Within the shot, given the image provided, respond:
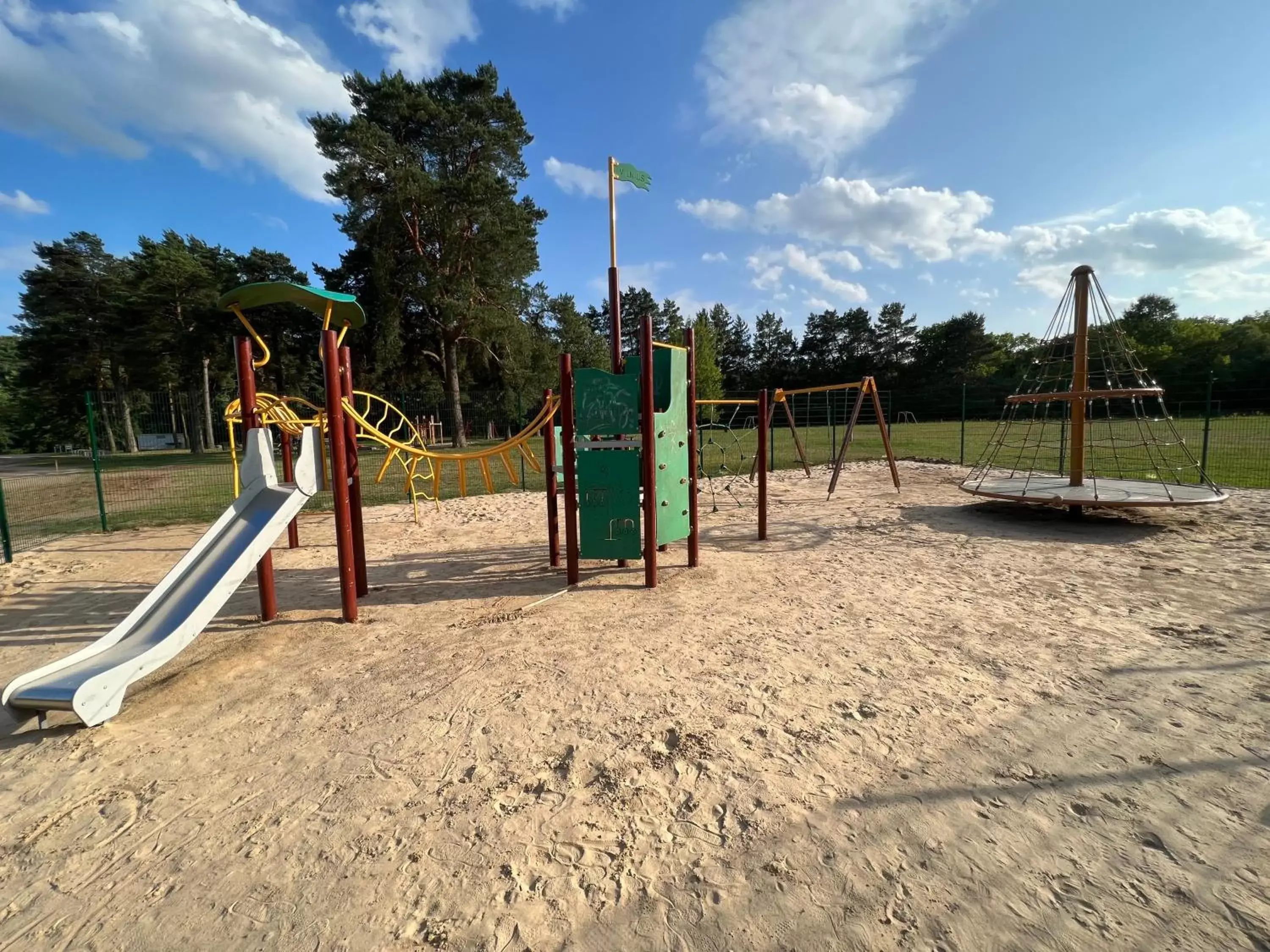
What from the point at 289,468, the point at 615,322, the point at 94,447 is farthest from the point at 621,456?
the point at 94,447

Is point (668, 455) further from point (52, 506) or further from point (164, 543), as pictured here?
point (52, 506)

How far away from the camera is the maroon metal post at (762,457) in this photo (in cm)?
675

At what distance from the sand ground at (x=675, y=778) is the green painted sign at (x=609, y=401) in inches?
60.6

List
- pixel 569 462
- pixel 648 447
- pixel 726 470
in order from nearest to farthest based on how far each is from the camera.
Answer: pixel 648 447
pixel 569 462
pixel 726 470

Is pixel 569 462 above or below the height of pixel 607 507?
above

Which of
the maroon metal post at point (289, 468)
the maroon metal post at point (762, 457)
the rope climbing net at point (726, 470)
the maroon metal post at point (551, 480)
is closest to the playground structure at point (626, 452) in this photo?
the maroon metal post at point (551, 480)

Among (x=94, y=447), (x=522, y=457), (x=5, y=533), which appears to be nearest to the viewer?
(x=5, y=533)

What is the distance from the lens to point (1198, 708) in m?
2.87

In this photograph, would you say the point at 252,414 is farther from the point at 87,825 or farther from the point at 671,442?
the point at 671,442

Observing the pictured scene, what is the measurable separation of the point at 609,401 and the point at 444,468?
49.1 ft

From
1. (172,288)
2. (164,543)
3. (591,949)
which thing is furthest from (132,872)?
(172,288)

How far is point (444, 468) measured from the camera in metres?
18.8

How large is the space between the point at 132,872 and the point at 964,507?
9.94m

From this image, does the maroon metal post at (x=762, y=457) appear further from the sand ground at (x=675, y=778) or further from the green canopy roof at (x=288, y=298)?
the green canopy roof at (x=288, y=298)
